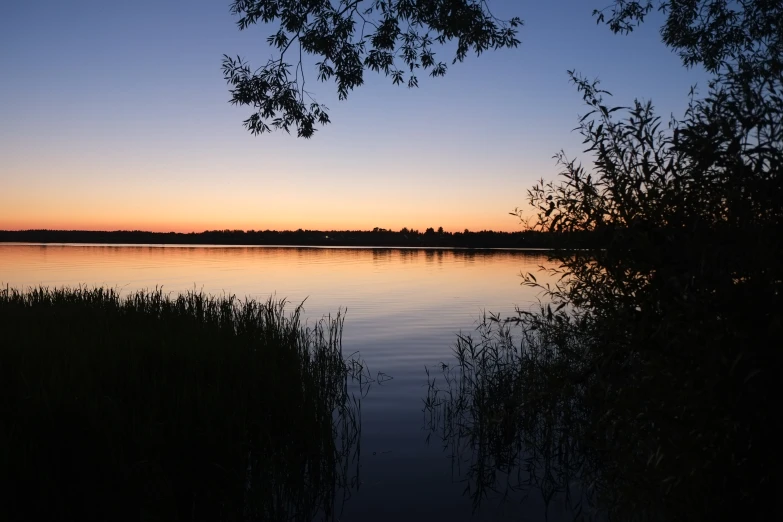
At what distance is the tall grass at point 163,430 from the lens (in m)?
6.44

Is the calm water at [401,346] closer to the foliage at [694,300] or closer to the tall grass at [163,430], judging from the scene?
the tall grass at [163,430]

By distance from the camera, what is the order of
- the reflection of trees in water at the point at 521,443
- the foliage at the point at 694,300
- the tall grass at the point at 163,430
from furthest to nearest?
the reflection of trees in water at the point at 521,443 → the tall grass at the point at 163,430 → the foliage at the point at 694,300

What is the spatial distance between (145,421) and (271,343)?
4371mm

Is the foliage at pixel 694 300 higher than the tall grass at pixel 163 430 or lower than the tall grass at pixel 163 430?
higher

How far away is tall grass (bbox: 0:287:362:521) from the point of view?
21.1ft

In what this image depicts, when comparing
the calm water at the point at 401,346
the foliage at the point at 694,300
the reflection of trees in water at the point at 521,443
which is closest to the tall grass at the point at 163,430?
the calm water at the point at 401,346

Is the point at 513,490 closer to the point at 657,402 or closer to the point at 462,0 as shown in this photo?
the point at 657,402

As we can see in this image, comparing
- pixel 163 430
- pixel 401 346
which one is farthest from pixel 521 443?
pixel 401 346

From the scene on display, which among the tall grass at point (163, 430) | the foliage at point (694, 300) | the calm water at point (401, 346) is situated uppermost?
the foliage at point (694, 300)

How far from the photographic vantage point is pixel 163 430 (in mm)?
7320

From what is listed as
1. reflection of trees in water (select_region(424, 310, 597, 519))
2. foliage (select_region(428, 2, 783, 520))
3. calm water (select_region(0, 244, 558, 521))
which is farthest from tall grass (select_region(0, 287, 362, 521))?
foliage (select_region(428, 2, 783, 520))

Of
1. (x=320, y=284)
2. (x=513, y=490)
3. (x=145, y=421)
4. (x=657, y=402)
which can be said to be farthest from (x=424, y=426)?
(x=320, y=284)

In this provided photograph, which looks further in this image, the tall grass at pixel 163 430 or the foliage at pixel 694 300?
the tall grass at pixel 163 430

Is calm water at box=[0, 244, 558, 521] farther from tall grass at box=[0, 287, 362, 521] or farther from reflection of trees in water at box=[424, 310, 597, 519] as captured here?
tall grass at box=[0, 287, 362, 521]
